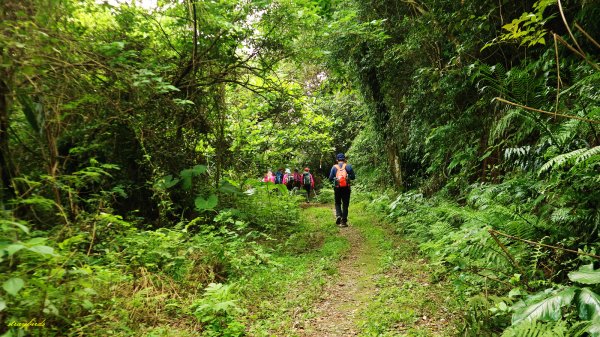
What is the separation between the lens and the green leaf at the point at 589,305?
232cm

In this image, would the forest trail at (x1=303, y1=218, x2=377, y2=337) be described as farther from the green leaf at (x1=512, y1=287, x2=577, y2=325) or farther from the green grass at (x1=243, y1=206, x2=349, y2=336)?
the green leaf at (x1=512, y1=287, x2=577, y2=325)

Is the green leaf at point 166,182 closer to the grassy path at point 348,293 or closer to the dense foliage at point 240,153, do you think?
the dense foliage at point 240,153

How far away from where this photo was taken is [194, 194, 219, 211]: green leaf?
23.1 feet

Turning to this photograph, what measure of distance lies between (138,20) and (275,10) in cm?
271

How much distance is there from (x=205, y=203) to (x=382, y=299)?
4.15m

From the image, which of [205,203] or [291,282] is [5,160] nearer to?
[205,203]

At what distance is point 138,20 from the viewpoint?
6125 mm

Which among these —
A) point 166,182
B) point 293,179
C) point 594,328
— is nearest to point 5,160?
point 166,182

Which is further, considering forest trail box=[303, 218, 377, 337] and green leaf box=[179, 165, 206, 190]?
green leaf box=[179, 165, 206, 190]

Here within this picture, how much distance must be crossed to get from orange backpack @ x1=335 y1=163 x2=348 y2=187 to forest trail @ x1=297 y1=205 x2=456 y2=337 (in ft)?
8.01

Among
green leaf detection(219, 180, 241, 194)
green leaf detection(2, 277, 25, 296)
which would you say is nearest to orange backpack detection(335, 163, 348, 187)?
green leaf detection(219, 180, 241, 194)

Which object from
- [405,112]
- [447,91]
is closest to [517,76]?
[447,91]

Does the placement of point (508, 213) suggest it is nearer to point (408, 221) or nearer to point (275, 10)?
point (408, 221)

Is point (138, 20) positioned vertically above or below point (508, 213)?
above
